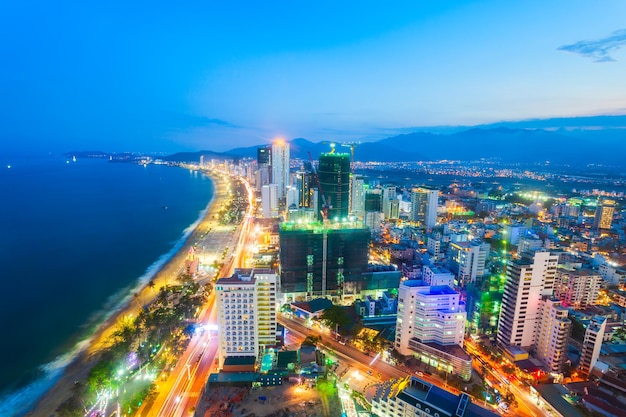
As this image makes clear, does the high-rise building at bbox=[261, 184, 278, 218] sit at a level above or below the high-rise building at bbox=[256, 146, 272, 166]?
below

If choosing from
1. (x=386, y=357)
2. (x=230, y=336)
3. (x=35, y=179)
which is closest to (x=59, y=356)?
(x=230, y=336)

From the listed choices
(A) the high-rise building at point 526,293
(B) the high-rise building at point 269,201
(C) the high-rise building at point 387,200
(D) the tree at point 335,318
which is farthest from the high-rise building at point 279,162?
(A) the high-rise building at point 526,293

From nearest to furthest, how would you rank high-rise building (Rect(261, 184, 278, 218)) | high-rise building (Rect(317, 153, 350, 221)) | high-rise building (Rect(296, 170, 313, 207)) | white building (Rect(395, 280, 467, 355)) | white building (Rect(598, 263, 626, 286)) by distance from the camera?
1. white building (Rect(395, 280, 467, 355))
2. white building (Rect(598, 263, 626, 286))
3. high-rise building (Rect(317, 153, 350, 221))
4. high-rise building (Rect(296, 170, 313, 207))
5. high-rise building (Rect(261, 184, 278, 218))

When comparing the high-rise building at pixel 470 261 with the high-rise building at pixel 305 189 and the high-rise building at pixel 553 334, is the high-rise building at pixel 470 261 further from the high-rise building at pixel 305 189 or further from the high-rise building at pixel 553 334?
the high-rise building at pixel 305 189

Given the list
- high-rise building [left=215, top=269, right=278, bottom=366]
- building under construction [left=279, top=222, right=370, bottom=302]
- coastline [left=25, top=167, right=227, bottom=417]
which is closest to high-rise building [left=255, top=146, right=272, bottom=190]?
coastline [left=25, top=167, right=227, bottom=417]

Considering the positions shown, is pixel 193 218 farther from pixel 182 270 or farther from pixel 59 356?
pixel 59 356

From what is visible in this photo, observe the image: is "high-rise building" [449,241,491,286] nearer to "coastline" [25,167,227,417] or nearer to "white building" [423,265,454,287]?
"white building" [423,265,454,287]
